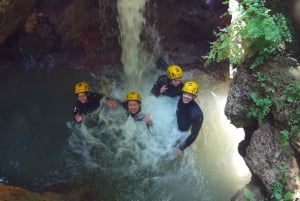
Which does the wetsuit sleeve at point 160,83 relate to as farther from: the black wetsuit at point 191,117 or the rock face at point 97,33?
the rock face at point 97,33

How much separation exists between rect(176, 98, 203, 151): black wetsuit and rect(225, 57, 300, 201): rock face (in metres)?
1.60

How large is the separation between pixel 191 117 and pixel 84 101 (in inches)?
85.0

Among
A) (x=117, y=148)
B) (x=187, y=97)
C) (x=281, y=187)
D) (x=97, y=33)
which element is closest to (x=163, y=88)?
(x=187, y=97)

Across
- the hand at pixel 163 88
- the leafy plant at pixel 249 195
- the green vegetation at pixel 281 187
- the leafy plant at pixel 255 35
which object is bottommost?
the leafy plant at pixel 249 195

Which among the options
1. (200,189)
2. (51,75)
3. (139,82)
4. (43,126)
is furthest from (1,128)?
(200,189)

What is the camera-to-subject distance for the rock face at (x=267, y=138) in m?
4.50

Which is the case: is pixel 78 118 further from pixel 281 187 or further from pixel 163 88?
pixel 281 187

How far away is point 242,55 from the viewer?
16.6 ft

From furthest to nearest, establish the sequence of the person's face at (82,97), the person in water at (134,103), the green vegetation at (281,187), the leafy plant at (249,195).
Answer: the person's face at (82,97) → the person in water at (134,103) → the leafy plant at (249,195) → the green vegetation at (281,187)

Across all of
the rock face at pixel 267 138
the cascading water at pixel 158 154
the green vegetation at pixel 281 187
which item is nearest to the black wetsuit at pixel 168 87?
the cascading water at pixel 158 154

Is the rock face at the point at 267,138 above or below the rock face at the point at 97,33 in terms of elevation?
below

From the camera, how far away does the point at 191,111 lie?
274 inches

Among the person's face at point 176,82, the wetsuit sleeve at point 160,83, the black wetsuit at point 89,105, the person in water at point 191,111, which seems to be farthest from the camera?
the wetsuit sleeve at point 160,83

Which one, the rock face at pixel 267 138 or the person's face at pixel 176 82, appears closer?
the rock face at pixel 267 138
